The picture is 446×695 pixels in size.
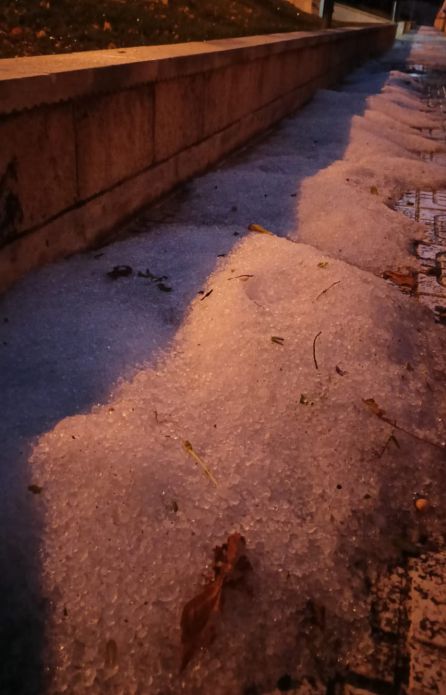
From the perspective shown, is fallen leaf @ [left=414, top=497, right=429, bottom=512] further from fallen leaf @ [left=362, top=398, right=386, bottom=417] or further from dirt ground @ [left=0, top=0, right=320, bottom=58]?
dirt ground @ [left=0, top=0, right=320, bottom=58]

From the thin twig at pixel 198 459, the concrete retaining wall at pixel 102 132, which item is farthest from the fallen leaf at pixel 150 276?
the thin twig at pixel 198 459

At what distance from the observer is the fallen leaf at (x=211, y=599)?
1.49 meters

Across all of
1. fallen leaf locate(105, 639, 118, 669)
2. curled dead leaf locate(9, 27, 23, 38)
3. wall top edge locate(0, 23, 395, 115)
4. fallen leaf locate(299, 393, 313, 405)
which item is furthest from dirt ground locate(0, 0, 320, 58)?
fallen leaf locate(105, 639, 118, 669)

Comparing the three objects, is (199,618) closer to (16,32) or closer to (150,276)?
(150,276)

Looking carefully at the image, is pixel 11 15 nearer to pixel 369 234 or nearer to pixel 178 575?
pixel 369 234

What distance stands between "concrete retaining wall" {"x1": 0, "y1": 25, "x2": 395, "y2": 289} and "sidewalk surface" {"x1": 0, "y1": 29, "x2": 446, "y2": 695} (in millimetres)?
209

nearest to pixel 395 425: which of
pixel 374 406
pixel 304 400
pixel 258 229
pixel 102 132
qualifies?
pixel 374 406

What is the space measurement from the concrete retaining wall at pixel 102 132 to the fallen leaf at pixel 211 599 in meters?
1.65

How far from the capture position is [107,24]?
16.7 feet

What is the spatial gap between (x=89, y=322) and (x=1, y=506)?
3.61 ft

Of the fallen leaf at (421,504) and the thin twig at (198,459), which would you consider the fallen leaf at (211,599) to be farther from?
the fallen leaf at (421,504)

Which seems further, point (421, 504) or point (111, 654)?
point (421, 504)

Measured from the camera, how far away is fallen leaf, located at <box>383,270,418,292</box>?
10.8 feet

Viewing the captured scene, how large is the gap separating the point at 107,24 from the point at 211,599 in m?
5.08
